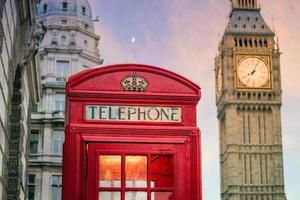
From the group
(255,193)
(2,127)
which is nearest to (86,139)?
(2,127)

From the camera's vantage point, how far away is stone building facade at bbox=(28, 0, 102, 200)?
35.4m

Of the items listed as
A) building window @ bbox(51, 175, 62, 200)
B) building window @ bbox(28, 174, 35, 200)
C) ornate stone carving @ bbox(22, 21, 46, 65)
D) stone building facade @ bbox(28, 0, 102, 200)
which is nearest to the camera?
ornate stone carving @ bbox(22, 21, 46, 65)

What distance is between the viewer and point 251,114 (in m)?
79.2

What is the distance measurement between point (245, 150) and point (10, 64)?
66.5 m

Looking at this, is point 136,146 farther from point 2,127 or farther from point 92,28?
point 92,28

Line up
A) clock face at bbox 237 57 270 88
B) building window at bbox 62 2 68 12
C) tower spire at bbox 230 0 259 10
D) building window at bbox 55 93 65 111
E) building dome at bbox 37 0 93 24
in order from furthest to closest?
tower spire at bbox 230 0 259 10 < clock face at bbox 237 57 270 88 < building window at bbox 62 2 68 12 < building dome at bbox 37 0 93 24 < building window at bbox 55 93 65 111

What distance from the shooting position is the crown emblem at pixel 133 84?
21.2ft

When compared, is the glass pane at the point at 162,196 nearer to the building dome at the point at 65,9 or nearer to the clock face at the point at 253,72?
the building dome at the point at 65,9

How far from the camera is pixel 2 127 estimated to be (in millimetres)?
13172

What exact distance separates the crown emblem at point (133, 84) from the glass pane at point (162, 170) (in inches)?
26.7

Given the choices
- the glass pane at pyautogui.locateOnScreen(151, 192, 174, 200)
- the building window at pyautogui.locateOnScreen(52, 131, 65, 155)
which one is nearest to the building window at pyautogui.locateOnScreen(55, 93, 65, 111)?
the building window at pyautogui.locateOnScreen(52, 131, 65, 155)

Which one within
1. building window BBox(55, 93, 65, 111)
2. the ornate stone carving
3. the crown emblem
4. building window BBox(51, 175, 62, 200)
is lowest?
the crown emblem

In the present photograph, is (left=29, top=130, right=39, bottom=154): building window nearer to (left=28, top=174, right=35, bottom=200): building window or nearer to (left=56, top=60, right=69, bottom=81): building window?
(left=28, top=174, right=35, bottom=200): building window

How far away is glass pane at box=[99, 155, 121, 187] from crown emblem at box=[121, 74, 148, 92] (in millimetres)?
689
